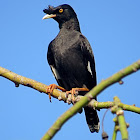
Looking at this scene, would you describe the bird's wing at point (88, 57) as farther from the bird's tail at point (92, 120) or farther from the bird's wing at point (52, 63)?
the bird's wing at point (52, 63)

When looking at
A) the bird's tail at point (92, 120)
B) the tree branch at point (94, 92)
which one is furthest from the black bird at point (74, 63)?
the tree branch at point (94, 92)

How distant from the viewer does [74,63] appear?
5707 mm

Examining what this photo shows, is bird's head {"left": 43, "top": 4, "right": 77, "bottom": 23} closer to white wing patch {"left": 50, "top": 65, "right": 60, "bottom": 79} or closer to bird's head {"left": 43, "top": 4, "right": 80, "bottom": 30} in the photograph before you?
bird's head {"left": 43, "top": 4, "right": 80, "bottom": 30}

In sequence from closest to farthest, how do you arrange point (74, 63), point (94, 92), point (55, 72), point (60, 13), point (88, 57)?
point (94, 92), point (74, 63), point (88, 57), point (55, 72), point (60, 13)

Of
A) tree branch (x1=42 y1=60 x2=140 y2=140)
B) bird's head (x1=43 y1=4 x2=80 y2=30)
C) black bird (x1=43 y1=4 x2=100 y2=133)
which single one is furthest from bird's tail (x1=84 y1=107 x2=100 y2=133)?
tree branch (x1=42 y1=60 x2=140 y2=140)

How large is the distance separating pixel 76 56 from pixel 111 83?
4265 mm

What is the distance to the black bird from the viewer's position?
5715 millimetres

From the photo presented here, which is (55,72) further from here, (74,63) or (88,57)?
(88,57)

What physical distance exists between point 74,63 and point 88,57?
36 cm

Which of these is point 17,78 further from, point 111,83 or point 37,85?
point 111,83

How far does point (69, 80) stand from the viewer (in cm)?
585

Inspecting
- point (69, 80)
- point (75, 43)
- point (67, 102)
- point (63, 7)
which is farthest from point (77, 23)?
point (67, 102)

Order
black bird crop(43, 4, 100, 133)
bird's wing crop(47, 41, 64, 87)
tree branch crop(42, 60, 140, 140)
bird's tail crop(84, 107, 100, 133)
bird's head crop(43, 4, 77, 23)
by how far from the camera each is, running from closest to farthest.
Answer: tree branch crop(42, 60, 140, 140)
black bird crop(43, 4, 100, 133)
bird's tail crop(84, 107, 100, 133)
bird's wing crop(47, 41, 64, 87)
bird's head crop(43, 4, 77, 23)

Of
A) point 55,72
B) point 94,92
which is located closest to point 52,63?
point 55,72
